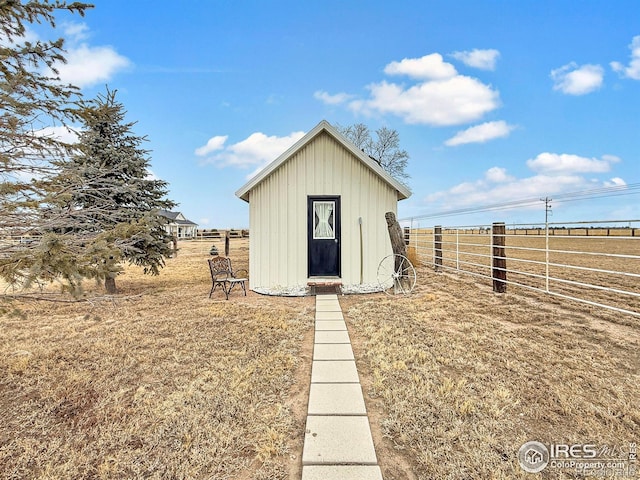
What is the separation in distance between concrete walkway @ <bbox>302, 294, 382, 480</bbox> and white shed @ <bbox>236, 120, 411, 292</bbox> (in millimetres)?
3996

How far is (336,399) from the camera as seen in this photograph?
2.94 meters

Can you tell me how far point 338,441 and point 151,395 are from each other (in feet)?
6.43

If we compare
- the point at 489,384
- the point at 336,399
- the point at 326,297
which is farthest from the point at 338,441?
the point at 326,297

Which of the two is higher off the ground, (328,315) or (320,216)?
(320,216)

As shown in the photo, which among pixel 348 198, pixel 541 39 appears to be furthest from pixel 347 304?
pixel 541 39

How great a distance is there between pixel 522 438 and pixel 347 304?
4.66m

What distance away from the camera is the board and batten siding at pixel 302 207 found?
8.04 metres

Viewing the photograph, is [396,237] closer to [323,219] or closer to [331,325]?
[323,219]

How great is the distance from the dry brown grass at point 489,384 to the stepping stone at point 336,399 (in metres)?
0.12

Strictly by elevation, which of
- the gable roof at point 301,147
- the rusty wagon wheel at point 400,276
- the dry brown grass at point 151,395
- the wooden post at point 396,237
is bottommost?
the dry brown grass at point 151,395

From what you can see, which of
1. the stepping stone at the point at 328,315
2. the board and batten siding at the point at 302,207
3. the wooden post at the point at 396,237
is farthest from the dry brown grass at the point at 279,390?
the board and batten siding at the point at 302,207

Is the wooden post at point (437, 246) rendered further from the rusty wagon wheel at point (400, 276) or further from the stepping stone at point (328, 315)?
the stepping stone at point (328, 315)

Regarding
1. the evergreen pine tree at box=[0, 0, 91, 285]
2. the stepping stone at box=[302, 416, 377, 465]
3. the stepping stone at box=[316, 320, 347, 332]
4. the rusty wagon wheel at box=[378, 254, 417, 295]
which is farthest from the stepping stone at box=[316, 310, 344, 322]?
the evergreen pine tree at box=[0, 0, 91, 285]

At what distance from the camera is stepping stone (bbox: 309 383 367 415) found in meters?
2.74
